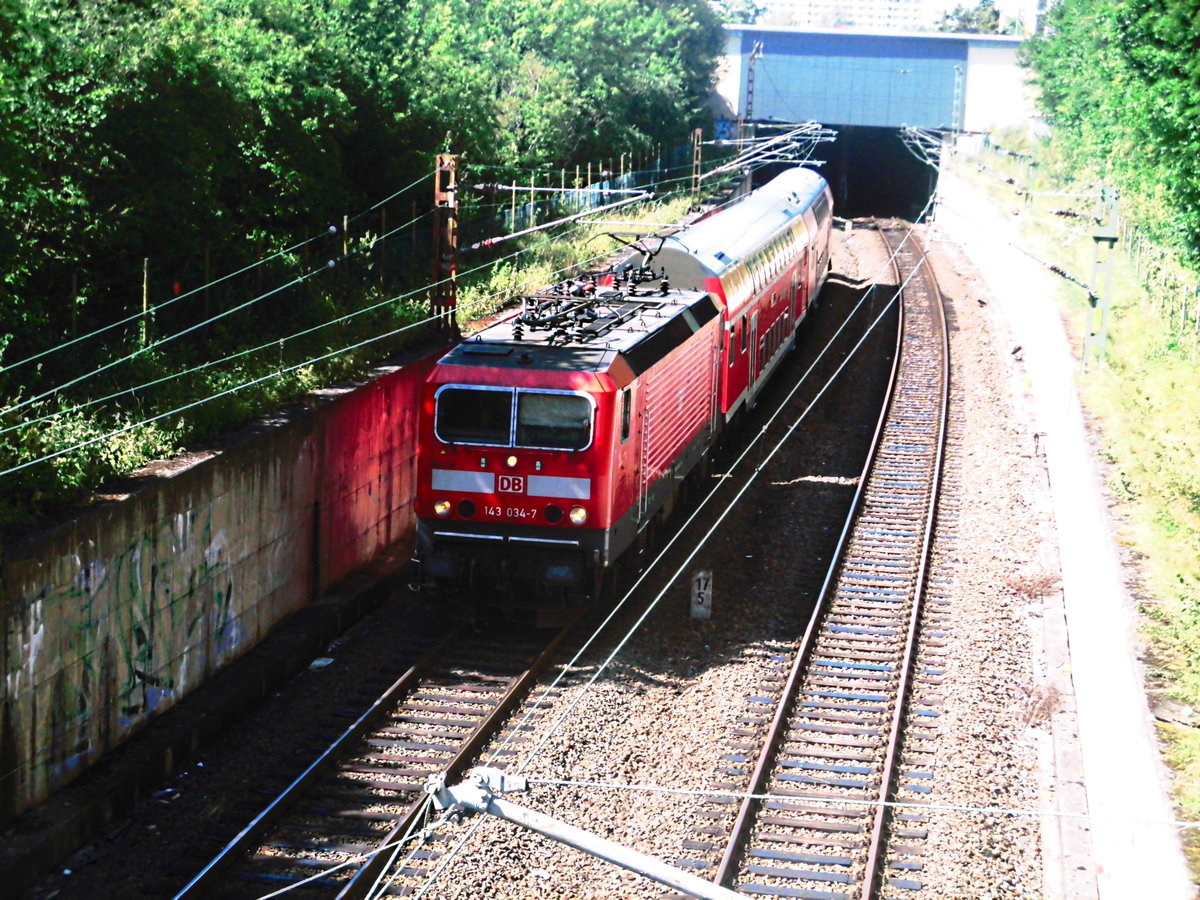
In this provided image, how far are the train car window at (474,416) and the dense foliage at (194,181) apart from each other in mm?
2403

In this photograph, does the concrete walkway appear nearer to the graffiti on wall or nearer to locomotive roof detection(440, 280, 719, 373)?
locomotive roof detection(440, 280, 719, 373)

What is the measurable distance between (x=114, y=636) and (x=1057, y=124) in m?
56.5

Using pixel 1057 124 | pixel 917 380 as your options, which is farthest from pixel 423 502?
pixel 1057 124

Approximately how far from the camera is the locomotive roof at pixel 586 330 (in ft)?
51.3

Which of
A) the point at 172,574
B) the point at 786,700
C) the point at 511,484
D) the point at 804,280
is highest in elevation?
the point at 804,280

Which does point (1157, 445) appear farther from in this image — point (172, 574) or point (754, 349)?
point (172, 574)

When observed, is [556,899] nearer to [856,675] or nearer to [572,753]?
[572,753]

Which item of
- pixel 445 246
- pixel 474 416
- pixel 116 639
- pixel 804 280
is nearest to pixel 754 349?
pixel 445 246

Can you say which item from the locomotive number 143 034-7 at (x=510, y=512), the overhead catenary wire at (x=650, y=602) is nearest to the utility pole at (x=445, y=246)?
the overhead catenary wire at (x=650, y=602)

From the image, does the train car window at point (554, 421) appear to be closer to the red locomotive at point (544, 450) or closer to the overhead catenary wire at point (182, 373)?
the red locomotive at point (544, 450)

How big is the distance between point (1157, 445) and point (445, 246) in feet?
39.6

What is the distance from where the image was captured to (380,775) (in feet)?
42.0

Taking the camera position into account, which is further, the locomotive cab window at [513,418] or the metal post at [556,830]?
the locomotive cab window at [513,418]

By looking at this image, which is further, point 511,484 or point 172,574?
point 511,484
